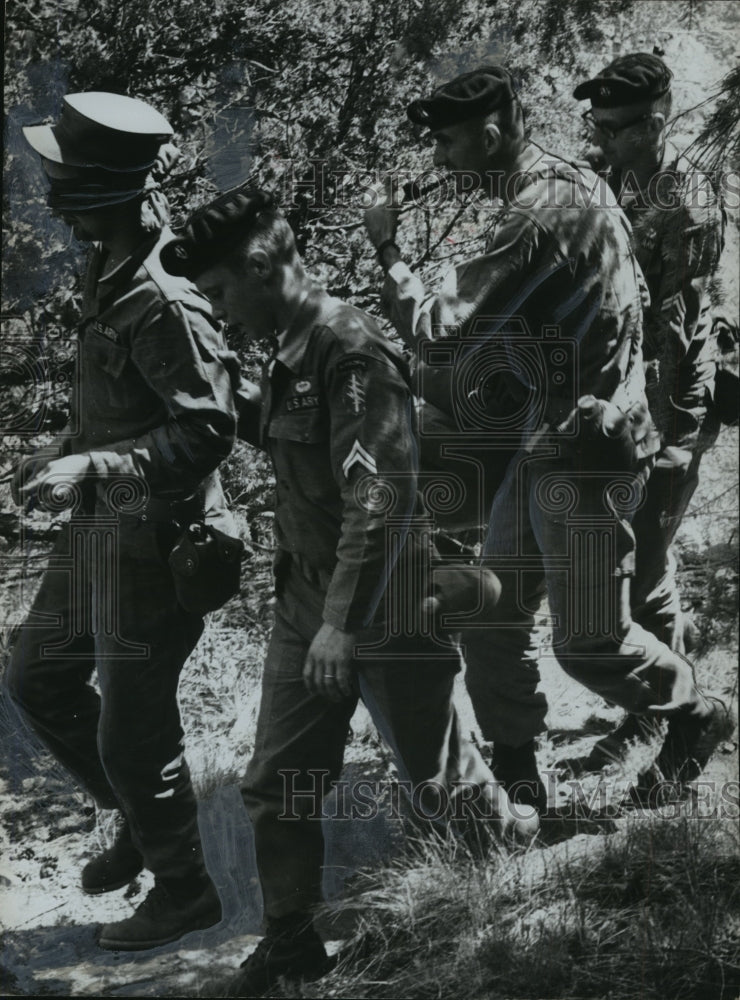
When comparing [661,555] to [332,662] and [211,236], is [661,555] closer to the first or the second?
[332,662]

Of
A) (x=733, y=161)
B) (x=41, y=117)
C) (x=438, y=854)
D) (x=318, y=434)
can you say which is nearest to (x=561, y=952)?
(x=438, y=854)

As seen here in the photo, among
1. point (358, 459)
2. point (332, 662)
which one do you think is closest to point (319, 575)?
point (332, 662)

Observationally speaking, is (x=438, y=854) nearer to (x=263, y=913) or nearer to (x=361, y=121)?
(x=263, y=913)

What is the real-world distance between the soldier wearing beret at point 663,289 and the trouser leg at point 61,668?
5.56ft

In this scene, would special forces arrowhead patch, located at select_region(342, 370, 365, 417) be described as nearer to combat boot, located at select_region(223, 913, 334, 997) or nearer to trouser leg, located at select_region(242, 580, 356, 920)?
trouser leg, located at select_region(242, 580, 356, 920)

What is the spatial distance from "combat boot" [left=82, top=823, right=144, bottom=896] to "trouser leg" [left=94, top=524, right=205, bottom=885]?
5 cm

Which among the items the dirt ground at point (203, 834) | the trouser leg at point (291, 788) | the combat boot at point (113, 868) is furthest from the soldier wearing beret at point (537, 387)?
the combat boot at point (113, 868)

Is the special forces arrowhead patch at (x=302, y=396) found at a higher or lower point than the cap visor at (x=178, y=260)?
lower

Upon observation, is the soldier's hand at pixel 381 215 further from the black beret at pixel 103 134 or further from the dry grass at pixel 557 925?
the dry grass at pixel 557 925

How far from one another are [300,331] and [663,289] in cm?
125

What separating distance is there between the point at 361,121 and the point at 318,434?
1.08 m

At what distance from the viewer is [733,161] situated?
15.1 ft

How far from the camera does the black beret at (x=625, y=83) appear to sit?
4.52 meters

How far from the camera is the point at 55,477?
442cm
